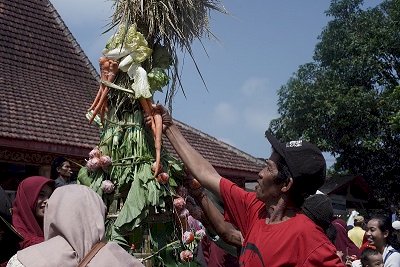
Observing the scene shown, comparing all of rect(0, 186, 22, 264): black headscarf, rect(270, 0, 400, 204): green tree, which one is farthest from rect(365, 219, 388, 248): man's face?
rect(270, 0, 400, 204): green tree

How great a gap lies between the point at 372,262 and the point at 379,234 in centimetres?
38

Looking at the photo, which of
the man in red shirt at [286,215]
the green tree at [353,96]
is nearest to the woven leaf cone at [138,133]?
the man in red shirt at [286,215]

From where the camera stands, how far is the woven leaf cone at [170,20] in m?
3.69

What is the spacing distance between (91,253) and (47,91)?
27.5ft

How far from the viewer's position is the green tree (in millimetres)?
21078

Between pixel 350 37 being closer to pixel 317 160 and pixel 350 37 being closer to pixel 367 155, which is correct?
pixel 367 155

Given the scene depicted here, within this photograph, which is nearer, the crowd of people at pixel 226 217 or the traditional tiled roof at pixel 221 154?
the crowd of people at pixel 226 217

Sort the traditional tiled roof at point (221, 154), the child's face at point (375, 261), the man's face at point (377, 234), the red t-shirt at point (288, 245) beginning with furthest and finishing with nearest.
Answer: the traditional tiled roof at point (221, 154) < the man's face at point (377, 234) < the child's face at point (375, 261) < the red t-shirt at point (288, 245)

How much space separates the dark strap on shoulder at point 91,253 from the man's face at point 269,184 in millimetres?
858

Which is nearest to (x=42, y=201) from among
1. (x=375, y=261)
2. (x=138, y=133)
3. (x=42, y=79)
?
(x=138, y=133)

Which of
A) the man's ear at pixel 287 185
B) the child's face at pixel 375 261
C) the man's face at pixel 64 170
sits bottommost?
the child's face at pixel 375 261

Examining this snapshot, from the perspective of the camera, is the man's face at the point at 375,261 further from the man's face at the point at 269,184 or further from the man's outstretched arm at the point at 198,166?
the man's face at the point at 269,184

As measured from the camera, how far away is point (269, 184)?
2791 millimetres

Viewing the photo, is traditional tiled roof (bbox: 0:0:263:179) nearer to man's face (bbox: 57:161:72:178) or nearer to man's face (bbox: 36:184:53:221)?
man's face (bbox: 57:161:72:178)
